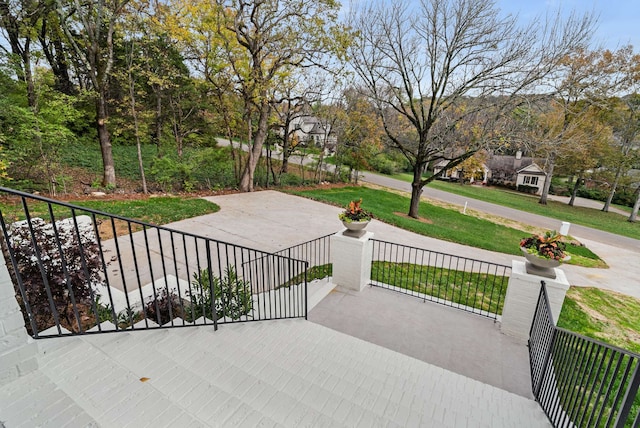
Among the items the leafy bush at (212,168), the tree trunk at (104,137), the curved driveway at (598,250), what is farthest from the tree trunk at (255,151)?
the curved driveway at (598,250)

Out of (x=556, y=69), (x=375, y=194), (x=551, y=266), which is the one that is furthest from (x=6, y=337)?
(x=375, y=194)

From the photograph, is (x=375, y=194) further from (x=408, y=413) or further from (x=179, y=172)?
(x=408, y=413)

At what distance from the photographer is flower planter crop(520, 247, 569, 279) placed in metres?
4.08

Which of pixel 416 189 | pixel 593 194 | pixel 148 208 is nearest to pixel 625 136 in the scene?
pixel 593 194

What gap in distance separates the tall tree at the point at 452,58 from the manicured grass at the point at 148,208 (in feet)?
27.3

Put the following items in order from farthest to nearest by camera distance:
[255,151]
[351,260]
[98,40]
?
[255,151] < [98,40] < [351,260]

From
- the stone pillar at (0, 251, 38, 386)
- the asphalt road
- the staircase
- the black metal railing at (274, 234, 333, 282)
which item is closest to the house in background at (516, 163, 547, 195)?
the asphalt road

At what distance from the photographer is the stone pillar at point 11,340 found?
5.40 feet

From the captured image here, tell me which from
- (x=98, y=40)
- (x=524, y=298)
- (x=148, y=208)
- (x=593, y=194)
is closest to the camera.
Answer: (x=524, y=298)

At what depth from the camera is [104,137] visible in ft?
34.6

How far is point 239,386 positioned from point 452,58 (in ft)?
41.4

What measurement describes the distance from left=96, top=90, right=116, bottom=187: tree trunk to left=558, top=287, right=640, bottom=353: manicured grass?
13519mm

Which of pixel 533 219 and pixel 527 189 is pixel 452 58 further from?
pixel 527 189

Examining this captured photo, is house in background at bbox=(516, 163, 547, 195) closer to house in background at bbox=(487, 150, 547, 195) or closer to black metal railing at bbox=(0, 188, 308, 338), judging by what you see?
house in background at bbox=(487, 150, 547, 195)
